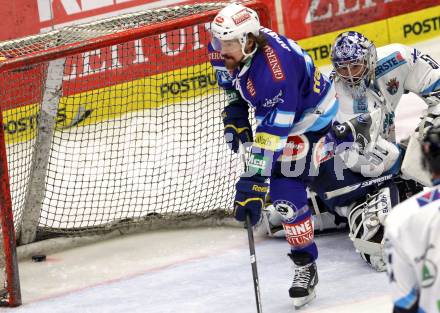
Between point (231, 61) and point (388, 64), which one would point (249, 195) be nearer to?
point (231, 61)

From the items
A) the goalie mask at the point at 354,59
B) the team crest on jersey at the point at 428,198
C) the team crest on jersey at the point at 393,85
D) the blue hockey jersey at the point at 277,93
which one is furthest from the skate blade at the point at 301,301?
the team crest on jersey at the point at 428,198

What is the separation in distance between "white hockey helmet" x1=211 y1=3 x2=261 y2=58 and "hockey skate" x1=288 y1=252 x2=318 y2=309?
93 centimetres

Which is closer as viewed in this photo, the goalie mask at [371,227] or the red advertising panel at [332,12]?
the goalie mask at [371,227]

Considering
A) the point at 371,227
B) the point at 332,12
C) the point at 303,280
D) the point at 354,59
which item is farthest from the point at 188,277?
the point at 332,12

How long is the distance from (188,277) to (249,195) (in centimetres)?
97

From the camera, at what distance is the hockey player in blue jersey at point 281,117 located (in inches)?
166

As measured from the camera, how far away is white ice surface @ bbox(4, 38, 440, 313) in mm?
4645

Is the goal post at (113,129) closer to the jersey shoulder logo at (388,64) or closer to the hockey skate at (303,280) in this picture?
the jersey shoulder logo at (388,64)

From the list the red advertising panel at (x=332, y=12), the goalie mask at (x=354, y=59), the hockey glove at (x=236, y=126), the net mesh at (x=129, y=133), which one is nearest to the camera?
the hockey glove at (x=236, y=126)

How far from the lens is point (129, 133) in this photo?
21.9 feet

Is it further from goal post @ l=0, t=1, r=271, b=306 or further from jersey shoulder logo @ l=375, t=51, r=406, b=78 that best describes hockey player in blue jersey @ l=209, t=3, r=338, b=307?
goal post @ l=0, t=1, r=271, b=306

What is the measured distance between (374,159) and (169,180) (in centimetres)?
160

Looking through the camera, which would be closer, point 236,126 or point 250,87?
point 250,87

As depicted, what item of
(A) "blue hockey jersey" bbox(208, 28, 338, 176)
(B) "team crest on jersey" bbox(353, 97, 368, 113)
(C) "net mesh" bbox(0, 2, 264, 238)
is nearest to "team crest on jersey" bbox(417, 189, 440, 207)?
(A) "blue hockey jersey" bbox(208, 28, 338, 176)
